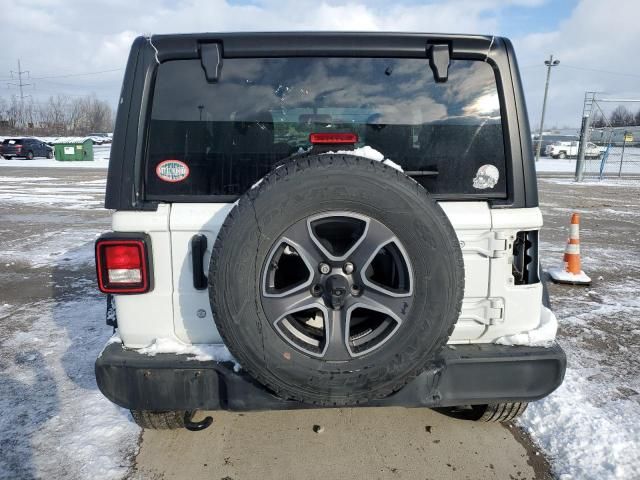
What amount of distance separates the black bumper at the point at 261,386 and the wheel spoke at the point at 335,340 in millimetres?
332

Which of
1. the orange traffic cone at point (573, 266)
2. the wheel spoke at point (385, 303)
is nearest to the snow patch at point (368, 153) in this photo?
the wheel spoke at point (385, 303)

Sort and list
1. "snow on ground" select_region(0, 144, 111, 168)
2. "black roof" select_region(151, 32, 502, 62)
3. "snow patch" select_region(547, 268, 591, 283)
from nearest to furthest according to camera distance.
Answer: "black roof" select_region(151, 32, 502, 62), "snow patch" select_region(547, 268, 591, 283), "snow on ground" select_region(0, 144, 111, 168)

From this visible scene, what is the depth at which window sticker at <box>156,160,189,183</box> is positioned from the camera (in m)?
2.25

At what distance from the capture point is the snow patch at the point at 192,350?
2.22 m

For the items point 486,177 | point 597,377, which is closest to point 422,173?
point 486,177

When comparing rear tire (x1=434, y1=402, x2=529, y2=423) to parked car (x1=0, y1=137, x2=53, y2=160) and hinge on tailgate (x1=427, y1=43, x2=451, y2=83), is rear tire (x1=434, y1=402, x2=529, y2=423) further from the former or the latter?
parked car (x1=0, y1=137, x2=53, y2=160)

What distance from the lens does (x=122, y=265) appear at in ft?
7.22

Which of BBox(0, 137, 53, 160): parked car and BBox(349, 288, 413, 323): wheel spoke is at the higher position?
BBox(0, 137, 53, 160): parked car

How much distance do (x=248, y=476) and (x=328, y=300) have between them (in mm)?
1141

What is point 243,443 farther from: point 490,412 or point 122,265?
point 490,412

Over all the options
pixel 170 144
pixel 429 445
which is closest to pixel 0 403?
pixel 170 144

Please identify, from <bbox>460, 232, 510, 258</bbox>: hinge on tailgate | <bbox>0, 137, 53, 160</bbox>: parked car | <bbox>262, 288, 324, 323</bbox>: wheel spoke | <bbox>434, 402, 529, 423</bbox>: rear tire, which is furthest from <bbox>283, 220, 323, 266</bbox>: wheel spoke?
<bbox>0, 137, 53, 160</bbox>: parked car

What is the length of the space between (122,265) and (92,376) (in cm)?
165

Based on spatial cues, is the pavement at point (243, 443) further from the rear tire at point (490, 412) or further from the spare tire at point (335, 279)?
the spare tire at point (335, 279)
